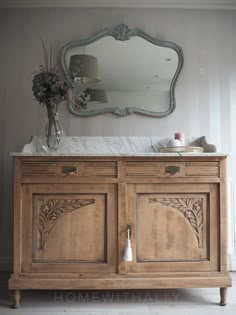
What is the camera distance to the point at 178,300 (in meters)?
2.28

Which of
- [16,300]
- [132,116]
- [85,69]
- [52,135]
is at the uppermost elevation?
[85,69]

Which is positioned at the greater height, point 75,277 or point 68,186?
point 68,186

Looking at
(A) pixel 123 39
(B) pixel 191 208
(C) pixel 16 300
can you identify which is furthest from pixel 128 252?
(A) pixel 123 39

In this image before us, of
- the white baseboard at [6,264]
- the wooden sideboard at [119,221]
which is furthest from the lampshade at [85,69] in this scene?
the white baseboard at [6,264]

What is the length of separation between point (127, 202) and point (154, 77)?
3.85ft

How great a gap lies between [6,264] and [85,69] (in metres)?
1.63

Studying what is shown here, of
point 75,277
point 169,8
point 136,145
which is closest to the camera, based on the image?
point 75,277

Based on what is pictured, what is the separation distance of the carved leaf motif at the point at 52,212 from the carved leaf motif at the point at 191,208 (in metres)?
0.46

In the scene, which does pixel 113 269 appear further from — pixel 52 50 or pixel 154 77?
pixel 52 50

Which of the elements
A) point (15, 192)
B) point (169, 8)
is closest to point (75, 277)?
point (15, 192)

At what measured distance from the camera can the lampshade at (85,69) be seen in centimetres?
286

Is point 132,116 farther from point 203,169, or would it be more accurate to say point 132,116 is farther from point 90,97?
point 203,169

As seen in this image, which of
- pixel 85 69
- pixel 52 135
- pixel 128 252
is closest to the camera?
pixel 128 252

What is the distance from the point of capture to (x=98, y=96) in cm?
288
